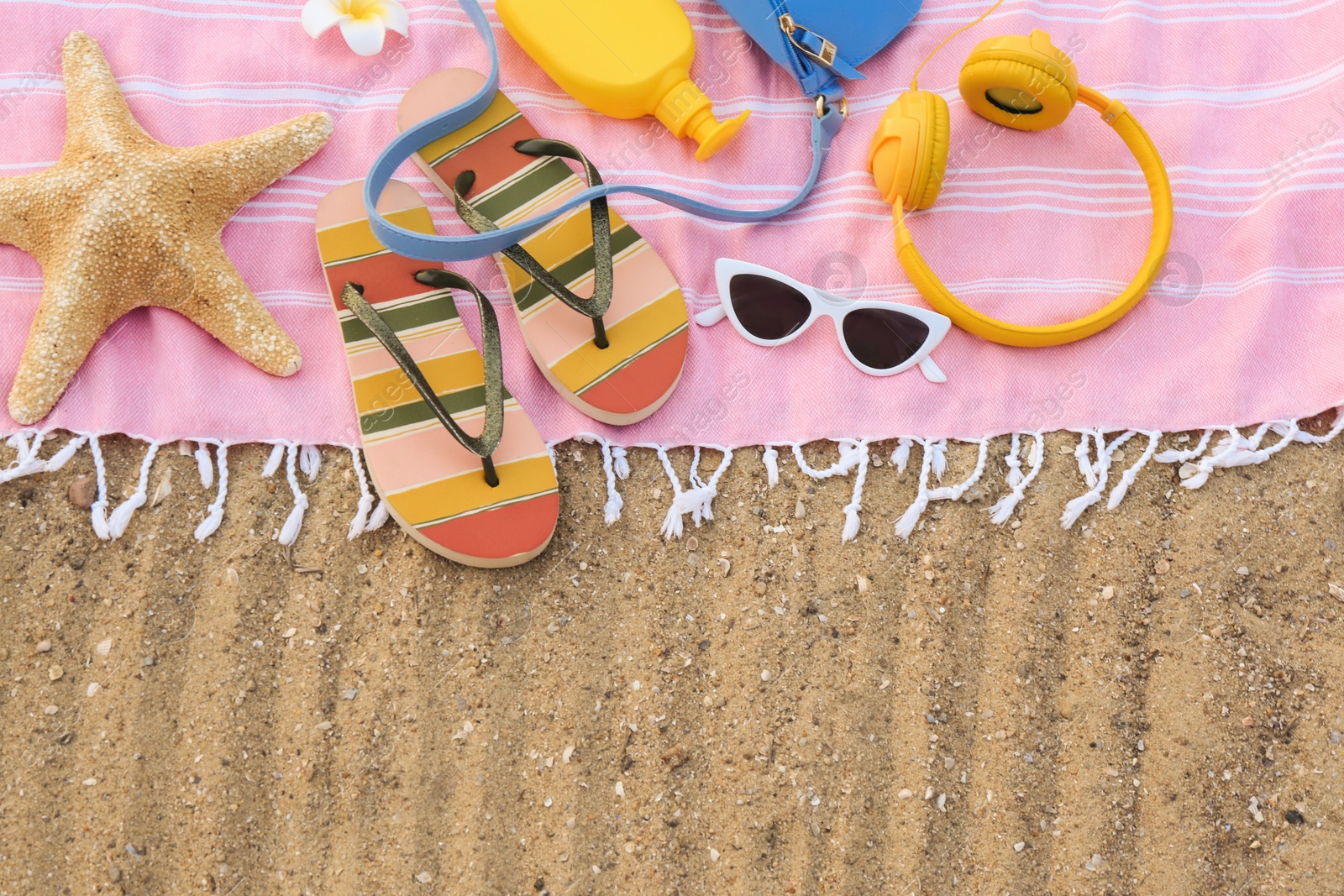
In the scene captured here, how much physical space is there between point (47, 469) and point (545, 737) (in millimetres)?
959

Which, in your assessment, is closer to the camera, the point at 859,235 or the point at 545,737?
the point at 545,737

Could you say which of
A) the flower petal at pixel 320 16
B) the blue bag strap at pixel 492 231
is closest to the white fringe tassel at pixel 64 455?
the blue bag strap at pixel 492 231

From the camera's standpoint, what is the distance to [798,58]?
5.70ft

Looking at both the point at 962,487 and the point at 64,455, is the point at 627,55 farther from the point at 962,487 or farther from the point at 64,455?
the point at 64,455

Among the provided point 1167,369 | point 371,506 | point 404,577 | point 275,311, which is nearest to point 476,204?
point 275,311

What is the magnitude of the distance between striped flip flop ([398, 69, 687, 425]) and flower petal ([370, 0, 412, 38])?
124 millimetres

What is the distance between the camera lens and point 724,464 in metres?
1.57

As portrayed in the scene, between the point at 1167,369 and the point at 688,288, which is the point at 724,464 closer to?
the point at 688,288

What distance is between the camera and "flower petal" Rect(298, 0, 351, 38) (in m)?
1.69

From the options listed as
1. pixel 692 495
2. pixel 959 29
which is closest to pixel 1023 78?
pixel 959 29

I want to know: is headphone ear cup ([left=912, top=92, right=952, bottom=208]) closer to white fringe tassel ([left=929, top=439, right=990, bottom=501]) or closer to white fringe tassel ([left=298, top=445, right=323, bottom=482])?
white fringe tassel ([left=929, top=439, right=990, bottom=501])

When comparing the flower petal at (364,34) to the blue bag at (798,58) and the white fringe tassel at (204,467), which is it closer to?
the blue bag at (798,58)

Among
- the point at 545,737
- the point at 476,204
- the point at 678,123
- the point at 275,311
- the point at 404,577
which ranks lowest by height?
the point at 545,737

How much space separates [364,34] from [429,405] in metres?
0.79
